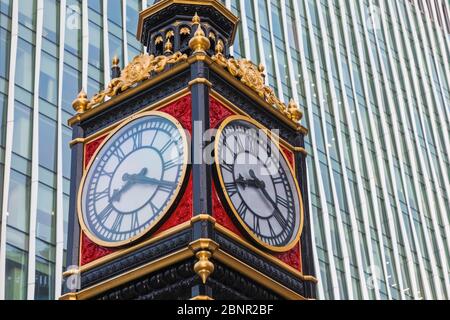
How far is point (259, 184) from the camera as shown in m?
9.27

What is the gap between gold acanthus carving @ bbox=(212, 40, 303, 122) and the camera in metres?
9.90

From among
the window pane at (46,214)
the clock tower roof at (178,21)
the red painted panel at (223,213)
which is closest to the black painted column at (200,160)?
the red painted panel at (223,213)

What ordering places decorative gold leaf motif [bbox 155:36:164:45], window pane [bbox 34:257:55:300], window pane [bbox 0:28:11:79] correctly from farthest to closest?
window pane [bbox 0:28:11:79] → window pane [bbox 34:257:55:300] → decorative gold leaf motif [bbox 155:36:164:45]

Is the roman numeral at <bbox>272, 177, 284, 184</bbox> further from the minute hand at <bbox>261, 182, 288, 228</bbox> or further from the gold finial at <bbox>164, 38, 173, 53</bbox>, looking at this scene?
the gold finial at <bbox>164, 38, 173, 53</bbox>

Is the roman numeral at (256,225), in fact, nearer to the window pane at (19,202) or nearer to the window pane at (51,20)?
the window pane at (19,202)

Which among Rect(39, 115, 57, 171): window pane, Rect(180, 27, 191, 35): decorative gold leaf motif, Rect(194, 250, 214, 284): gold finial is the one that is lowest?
Rect(194, 250, 214, 284): gold finial

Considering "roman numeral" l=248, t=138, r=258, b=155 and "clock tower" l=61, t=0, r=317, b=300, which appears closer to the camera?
"clock tower" l=61, t=0, r=317, b=300

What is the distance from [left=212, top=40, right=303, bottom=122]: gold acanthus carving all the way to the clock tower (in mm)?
15

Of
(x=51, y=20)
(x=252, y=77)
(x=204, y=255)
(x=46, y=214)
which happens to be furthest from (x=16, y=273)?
(x=204, y=255)

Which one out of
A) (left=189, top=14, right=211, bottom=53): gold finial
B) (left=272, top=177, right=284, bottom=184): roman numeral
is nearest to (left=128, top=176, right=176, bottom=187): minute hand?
(left=272, top=177, right=284, bottom=184): roman numeral

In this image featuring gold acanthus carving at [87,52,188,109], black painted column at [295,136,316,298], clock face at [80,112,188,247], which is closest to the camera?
Answer: clock face at [80,112,188,247]

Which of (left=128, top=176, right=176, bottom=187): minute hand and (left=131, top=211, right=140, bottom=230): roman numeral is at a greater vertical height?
(left=128, top=176, right=176, bottom=187): minute hand

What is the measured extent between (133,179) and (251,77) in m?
1.80

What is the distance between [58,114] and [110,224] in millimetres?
29610
